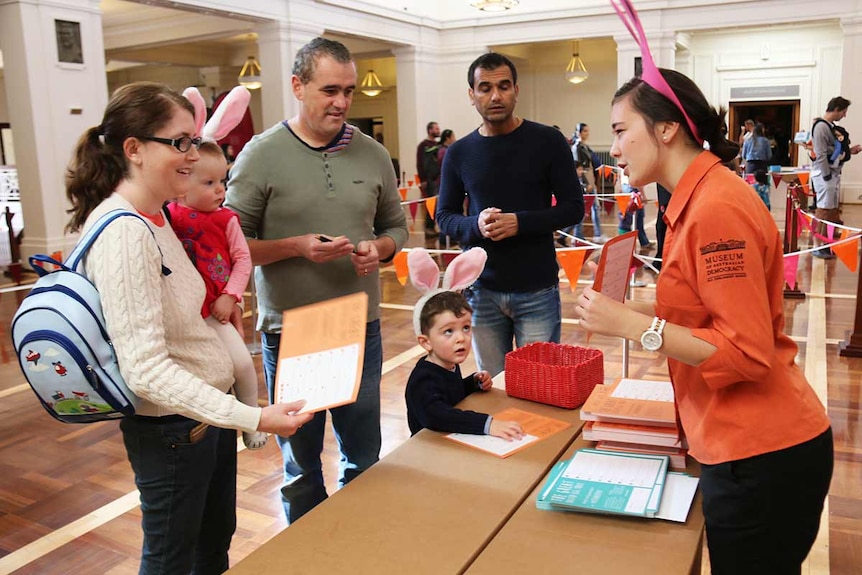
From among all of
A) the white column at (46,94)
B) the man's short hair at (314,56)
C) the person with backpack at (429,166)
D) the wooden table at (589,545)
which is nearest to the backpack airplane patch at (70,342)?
the wooden table at (589,545)

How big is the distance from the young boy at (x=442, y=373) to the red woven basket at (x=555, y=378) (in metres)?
0.12

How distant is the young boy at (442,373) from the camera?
2.06 metres

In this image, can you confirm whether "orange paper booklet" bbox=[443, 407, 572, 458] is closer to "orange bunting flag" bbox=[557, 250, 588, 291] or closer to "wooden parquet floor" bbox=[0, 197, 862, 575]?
"wooden parquet floor" bbox=[0, 197, 862, 575]

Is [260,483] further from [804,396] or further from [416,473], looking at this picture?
[804,396]

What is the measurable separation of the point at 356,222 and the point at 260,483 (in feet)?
5.10

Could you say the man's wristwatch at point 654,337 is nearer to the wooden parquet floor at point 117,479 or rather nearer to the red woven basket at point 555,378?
the red woven basket at point 555,378

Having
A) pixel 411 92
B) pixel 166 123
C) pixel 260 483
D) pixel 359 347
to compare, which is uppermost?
pixel 411 92

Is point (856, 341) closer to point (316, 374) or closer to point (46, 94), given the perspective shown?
point (316, 374)

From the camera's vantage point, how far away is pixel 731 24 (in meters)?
14.0

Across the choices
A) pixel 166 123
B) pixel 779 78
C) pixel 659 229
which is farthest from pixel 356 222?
pixel 779 78

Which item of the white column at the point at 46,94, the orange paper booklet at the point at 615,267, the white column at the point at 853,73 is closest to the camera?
the orange paper booklet at the point at 615,267

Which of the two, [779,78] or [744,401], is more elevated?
[779,78]

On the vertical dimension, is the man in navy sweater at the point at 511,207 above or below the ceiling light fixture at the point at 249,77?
below

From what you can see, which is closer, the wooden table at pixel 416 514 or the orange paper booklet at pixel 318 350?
the wooden table at pixel 416 514
